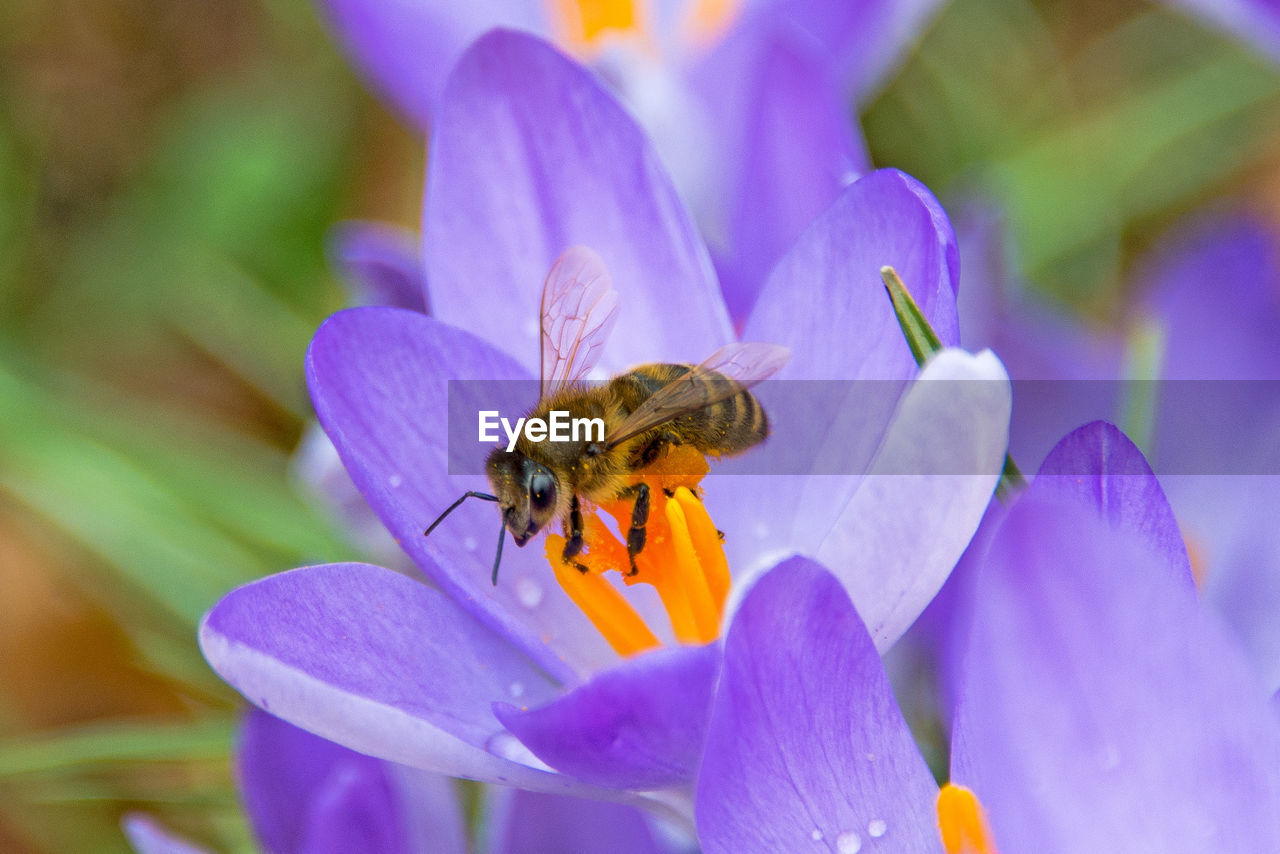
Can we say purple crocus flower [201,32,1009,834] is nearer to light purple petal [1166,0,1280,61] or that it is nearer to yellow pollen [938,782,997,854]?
yellow pollen [938,782,997,854]

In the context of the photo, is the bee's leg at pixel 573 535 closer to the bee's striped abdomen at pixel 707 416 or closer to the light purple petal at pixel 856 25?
the bee's striped abdomen at pixel 707 416

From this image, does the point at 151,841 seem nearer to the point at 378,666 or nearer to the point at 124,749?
the point at 378,666

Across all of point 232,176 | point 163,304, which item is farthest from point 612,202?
point 232,176

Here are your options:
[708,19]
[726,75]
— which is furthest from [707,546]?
[708,19]

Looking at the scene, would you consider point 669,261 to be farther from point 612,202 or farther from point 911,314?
point 911,314

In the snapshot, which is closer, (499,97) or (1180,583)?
(1180,583)

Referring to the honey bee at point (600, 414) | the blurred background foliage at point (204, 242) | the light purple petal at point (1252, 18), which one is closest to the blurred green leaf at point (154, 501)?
the blurred background foliage at point (204, 242)
